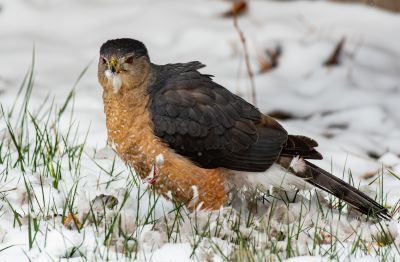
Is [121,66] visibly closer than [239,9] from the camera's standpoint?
Yes

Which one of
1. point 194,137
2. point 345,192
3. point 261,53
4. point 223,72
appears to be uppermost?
point 194,137

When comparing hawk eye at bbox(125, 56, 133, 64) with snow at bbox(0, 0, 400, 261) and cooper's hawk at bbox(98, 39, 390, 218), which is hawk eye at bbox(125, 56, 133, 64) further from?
snow at bbox(0, 0, 400, 261)

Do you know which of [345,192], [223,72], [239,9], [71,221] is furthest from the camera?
[239,9]

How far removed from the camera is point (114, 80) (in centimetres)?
578

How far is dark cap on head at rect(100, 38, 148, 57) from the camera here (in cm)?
575

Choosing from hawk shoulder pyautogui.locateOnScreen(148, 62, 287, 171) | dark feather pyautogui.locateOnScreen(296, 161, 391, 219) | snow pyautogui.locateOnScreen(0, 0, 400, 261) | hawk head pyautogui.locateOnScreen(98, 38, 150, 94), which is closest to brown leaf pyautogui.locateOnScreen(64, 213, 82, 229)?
snow pyautogui.locateOnScreen(0, 0, 400, 261)

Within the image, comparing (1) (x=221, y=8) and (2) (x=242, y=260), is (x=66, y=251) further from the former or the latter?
(1) (x=221, y=8)

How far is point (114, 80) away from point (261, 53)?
395cm

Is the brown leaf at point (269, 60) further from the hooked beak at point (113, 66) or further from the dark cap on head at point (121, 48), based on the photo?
the hooked beak at point (113, 66)

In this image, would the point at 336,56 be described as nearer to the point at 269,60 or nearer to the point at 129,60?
the point at 269,60

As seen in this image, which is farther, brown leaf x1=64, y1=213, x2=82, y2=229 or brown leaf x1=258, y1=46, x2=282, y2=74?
brown leaf x1=258, y1=46, x2=282, y2=74

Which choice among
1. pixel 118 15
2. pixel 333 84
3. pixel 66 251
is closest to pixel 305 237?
pixel 66 251

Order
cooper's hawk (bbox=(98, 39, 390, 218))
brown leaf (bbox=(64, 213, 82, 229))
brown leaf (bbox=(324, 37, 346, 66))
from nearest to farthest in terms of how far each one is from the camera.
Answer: brown leaf (bbox=(64, 213, 82, 229)), cooper's hawk (bbox=(98, 39, 390, 218)), brown leaf (bbox=(324, 37, 346, 66))

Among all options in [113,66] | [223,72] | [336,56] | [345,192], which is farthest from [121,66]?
[336,56]
